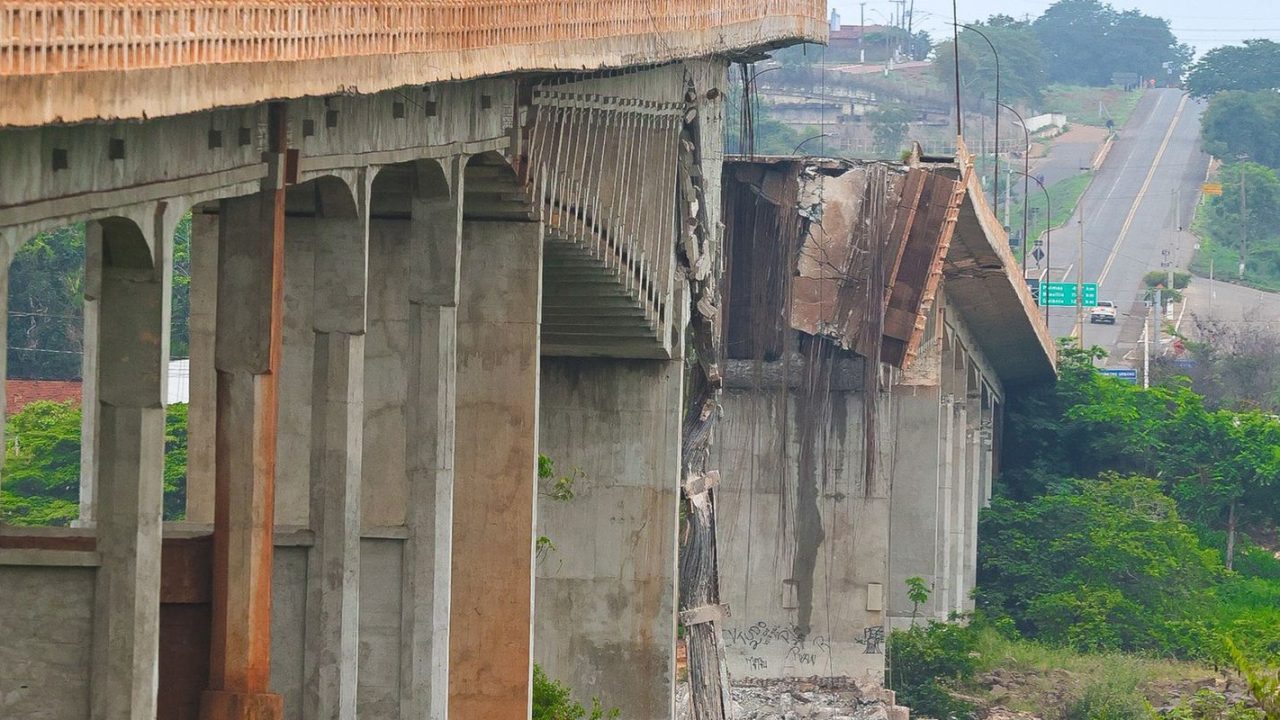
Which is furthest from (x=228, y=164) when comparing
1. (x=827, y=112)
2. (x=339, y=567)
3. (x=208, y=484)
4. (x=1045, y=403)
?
(x=827, y=112)

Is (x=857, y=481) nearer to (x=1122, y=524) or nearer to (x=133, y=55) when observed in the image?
(x=1122, y=524)

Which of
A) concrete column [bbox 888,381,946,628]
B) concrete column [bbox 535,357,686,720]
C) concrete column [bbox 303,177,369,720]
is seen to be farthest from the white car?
concrete column [bbox 303,177,369,720]

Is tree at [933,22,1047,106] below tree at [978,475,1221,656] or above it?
above

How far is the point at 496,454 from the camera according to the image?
81.8 feet

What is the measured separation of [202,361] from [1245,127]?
462 ft

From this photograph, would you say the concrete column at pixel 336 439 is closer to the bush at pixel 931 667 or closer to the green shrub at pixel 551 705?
the green shrub at pixel 551 705

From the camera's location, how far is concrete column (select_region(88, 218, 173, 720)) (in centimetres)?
1385

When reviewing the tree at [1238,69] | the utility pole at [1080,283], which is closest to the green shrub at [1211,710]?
the utility pole at [1080,283]

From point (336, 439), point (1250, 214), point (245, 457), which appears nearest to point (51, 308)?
point (336, 439)

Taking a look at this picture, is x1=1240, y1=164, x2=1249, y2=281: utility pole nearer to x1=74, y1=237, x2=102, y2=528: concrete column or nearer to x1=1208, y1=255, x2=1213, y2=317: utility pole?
x1=1208, y1=255, x2=1213, y2=317: utility pole

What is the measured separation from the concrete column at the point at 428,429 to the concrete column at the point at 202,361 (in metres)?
3.07

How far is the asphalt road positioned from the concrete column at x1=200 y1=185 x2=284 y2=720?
3799 inches

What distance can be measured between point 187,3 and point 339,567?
6541 millimetres

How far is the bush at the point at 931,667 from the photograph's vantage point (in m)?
49.5
